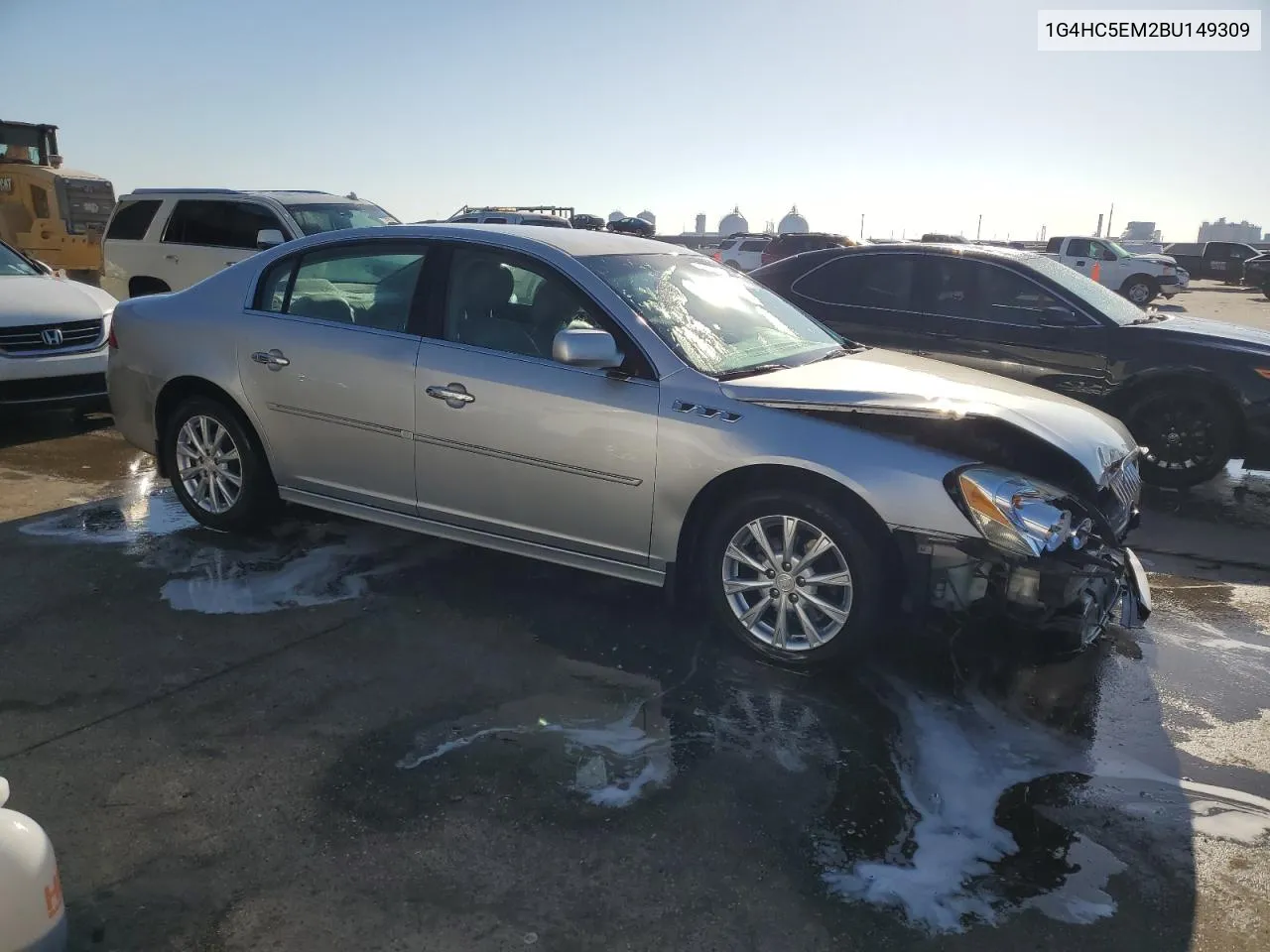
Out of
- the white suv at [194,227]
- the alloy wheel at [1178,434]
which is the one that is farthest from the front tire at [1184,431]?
the white suv at [194,227]

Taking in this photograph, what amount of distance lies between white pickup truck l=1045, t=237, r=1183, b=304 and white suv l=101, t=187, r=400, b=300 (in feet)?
67.4

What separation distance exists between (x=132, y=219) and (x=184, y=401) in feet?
22.6

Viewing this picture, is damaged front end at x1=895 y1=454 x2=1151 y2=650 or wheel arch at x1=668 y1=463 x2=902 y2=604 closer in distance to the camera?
damaged front end at x1=895 y1=454 x2=1151 y2=650

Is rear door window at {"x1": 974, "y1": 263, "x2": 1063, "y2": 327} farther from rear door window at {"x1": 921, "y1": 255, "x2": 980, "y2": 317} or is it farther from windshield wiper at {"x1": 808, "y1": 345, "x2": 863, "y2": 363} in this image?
windshield wiper at {"x1": 808, "y1": 345, "x2": 863, "y2": 363}

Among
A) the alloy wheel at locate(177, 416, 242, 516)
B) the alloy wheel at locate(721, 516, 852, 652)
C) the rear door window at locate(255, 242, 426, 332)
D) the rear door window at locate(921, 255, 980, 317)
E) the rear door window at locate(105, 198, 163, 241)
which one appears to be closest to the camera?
the alloy wheel at locate(721, 516, 852, 652)

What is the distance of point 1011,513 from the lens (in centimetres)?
346

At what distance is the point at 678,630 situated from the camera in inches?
168

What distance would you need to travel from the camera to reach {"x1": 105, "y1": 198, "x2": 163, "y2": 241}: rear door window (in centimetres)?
1073

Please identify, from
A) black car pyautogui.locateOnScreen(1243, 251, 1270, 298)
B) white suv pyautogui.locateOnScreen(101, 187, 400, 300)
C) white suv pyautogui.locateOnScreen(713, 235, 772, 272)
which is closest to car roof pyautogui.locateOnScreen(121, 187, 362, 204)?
white suv pyautogui.locateOnScreen(101, 187, 400, 300)

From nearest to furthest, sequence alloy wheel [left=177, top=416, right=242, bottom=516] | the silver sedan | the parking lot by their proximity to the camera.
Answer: the parking lot, the silver sedan, alloy wheel [left=177, top=416, right=242, bottom=516]

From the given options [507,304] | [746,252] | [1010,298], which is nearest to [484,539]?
[507,304]

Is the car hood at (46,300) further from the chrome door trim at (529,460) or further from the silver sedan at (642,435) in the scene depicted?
the chrome door trim at (529,460)

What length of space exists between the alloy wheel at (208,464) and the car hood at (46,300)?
3.21 metres

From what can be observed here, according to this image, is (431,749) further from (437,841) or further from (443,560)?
(443,560)
